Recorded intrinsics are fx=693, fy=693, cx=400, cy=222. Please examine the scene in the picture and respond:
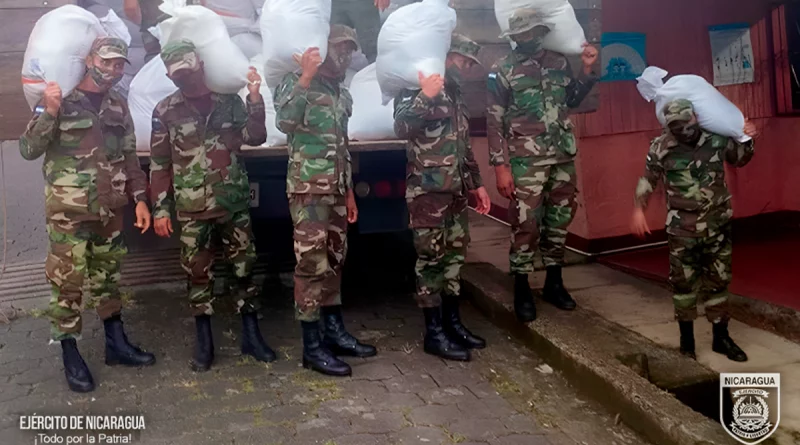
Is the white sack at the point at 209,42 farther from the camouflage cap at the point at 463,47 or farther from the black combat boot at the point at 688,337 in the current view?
the black combat boot at the point at 688,337

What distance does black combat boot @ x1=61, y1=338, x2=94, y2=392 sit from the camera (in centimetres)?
328

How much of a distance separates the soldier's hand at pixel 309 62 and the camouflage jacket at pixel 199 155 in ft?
1.11

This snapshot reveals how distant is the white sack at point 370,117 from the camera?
156 inches

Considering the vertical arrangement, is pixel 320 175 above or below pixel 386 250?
above

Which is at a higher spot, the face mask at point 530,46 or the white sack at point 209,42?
the white sack at point 209,42

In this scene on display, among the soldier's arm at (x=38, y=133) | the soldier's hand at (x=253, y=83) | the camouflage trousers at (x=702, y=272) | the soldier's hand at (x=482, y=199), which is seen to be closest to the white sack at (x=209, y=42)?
the soldier's hand at (x=253, y=83)

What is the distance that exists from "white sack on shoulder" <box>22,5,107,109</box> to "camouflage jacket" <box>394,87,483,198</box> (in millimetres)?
1507

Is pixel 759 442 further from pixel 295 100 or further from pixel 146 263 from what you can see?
pixel 146 263

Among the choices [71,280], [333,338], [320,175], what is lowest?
[333,338]

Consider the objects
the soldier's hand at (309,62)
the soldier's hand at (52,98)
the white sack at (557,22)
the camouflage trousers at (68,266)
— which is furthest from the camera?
the white sack at (557,22)

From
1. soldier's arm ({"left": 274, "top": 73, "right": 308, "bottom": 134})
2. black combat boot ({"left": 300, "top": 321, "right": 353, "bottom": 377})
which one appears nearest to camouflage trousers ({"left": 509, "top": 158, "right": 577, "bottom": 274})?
black combat boot ({"left": 300, "top": 321, "right": 353, "bottom": 377})

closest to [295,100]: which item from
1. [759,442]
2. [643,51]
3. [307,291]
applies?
[307,291]

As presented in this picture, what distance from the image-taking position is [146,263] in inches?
211

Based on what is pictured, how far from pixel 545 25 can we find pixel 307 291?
1.87m
